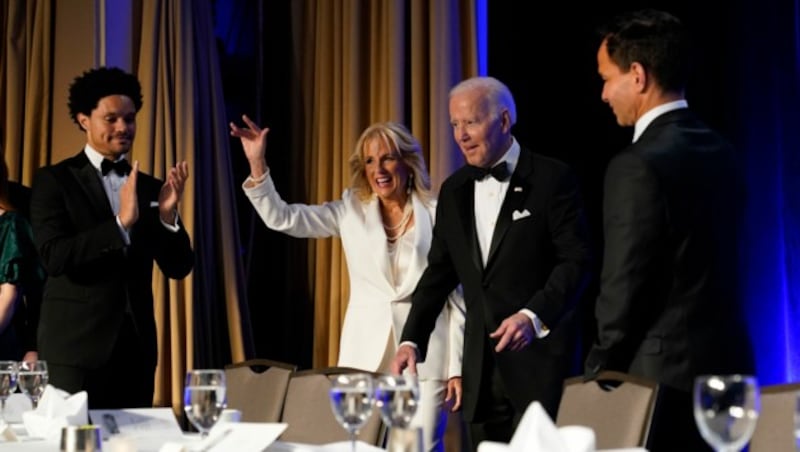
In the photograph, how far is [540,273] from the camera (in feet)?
13.1

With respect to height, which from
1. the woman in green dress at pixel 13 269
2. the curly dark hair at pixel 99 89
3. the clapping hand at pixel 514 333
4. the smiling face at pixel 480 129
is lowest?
the clapping hand at pixel 514 333

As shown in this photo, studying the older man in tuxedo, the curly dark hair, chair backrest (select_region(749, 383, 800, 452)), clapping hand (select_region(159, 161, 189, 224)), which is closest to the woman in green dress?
the curly dark hair

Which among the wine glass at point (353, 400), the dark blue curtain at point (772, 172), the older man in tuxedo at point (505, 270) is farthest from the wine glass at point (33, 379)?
the dark blue curtain at point (772, 172)

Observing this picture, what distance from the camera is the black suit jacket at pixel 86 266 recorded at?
14.7 feet

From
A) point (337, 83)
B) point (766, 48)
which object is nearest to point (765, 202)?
point (766, 48)

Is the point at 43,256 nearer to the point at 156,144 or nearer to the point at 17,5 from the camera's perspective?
the point at 156,144

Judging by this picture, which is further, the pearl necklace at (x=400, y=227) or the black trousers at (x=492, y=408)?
the pearl necklace at (x=400, y=227)

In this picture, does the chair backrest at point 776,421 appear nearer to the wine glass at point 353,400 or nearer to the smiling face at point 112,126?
the wine glass at point 353,400

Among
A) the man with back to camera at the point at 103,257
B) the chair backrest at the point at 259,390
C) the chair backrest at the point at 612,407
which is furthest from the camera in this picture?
the man with back to camera at the point at 103,257

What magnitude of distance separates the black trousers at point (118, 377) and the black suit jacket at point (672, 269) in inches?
82.6

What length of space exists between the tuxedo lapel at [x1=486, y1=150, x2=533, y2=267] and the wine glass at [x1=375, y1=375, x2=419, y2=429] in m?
1.84

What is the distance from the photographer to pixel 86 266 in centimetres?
450

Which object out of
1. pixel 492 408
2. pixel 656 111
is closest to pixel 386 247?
pixel 492 408

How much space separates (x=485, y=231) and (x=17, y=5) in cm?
348
